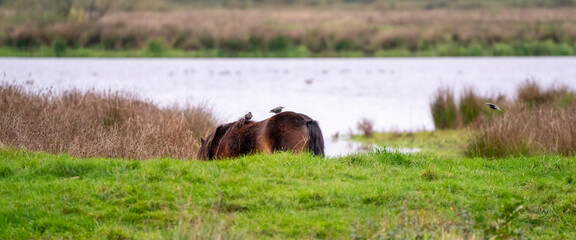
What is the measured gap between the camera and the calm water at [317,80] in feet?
75.0

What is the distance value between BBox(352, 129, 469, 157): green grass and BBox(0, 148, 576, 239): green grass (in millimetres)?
6892

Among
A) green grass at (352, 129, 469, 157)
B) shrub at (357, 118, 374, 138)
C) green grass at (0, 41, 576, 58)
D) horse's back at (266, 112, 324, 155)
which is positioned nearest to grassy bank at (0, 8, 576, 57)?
green grass at (0, 41, 576, 58)

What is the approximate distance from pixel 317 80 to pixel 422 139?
1981 cm

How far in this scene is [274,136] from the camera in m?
8.37

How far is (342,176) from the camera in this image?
750cm

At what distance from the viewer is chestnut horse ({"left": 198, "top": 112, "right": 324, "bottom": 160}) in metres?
8.23

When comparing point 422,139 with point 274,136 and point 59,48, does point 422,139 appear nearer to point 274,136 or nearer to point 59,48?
point 274,136

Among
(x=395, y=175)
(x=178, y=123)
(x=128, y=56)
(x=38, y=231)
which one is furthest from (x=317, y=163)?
(x=128, y=56)

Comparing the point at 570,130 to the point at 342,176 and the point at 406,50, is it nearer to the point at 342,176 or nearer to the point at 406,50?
the point at 342,176

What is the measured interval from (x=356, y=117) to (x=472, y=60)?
27015 millimetres

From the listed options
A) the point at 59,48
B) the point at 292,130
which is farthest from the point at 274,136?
the point at 59,48

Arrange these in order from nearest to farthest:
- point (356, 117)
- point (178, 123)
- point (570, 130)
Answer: point (570, 130) → point (178, 123) → point (356, 117)

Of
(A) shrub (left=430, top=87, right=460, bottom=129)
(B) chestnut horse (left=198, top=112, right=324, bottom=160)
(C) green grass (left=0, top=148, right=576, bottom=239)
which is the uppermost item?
(B) chestnut horse (left=198, top=112, right=324, bottom=160)

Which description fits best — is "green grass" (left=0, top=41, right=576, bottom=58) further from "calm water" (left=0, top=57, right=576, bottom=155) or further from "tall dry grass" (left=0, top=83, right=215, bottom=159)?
"tall dry grass" (left=0, top=83, right=215, bottom=159)
